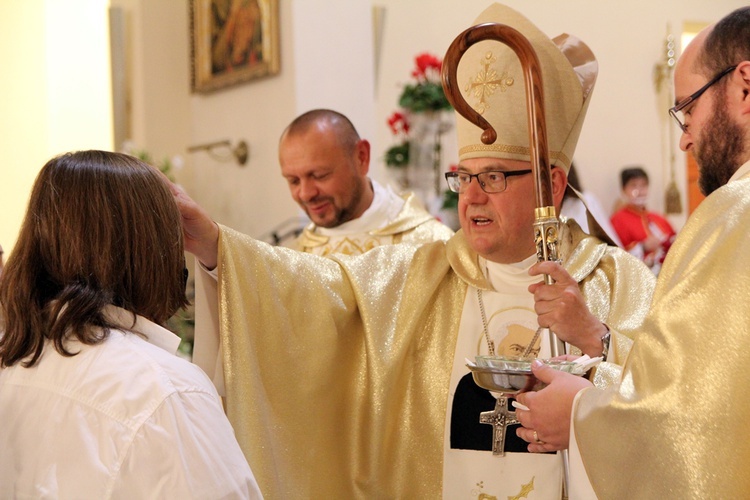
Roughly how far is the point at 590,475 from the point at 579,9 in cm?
787

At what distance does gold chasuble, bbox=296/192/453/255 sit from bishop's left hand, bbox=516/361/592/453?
2.11 m

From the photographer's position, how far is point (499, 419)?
2.81 meters

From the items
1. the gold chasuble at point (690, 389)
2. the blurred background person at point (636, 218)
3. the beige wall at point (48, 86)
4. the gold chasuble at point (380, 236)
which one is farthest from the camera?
the blurred background person at point (636, 218)

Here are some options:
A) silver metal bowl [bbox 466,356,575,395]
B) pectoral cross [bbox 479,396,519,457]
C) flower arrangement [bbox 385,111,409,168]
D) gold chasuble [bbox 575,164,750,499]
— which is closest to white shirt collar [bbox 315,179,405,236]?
pectoral cross [bbox 479,396,519,457]

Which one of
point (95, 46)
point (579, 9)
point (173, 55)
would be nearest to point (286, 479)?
point (173, 55)

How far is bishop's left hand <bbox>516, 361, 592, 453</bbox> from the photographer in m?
2.12

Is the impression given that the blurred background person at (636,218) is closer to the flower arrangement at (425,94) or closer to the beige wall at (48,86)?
the flower arrangement at (425,94)

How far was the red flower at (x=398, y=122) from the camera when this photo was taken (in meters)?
6.72

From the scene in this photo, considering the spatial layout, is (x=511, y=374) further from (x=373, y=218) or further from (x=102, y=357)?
(x=373, y=218)

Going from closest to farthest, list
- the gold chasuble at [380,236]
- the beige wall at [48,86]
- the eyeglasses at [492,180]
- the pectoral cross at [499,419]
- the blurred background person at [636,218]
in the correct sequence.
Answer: the pectoral cross at [499,419] → the eyeglasses at [492,180] → the gold chasuble at [380,236] → the beige wall at [48,86] → the blurred background person at [636,218]

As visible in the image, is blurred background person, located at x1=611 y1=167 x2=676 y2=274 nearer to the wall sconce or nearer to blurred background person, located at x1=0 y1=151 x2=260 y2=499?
the wall sconce

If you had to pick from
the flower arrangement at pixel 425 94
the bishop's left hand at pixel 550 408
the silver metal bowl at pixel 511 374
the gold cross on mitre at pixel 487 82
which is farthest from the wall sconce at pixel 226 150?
the bishop's left hand at pixel 550 408

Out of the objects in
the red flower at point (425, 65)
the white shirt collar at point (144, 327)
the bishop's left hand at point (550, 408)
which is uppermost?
the red flower at point (425, 65)

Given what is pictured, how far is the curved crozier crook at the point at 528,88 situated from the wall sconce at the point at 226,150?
174 inches
